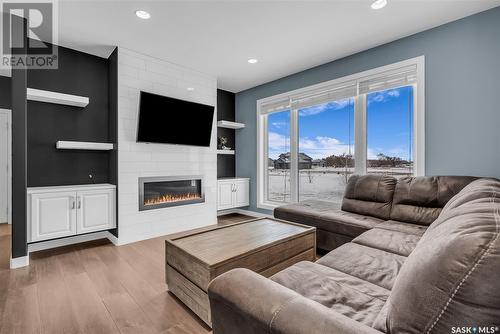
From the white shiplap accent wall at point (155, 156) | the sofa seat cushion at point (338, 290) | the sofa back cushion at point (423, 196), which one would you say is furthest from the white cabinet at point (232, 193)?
the sofa seat cushion at point (338, 290)

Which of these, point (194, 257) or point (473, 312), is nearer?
point (473, 312)

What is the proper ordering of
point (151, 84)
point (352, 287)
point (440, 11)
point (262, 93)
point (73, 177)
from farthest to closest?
1. point (262, 93)
2. point (151, 84)
3. point (73, 177)
4. point (440, 11)
5. point (352, 287)

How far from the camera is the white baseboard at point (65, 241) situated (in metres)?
3.00

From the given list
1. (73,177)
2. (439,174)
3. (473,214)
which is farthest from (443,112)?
(73,177)

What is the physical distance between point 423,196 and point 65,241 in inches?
174

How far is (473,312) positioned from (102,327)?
2.02m

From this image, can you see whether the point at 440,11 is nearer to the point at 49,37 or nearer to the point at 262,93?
the point at 262,93

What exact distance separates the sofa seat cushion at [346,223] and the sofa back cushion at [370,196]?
9cm

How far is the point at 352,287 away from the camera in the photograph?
1.26 metres

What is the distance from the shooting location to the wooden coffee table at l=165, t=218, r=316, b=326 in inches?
65.4

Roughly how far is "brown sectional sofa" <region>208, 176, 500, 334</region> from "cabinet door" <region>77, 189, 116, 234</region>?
2782 millimetres

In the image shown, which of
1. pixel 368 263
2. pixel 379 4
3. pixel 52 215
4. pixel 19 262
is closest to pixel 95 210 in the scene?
pixel 52 215

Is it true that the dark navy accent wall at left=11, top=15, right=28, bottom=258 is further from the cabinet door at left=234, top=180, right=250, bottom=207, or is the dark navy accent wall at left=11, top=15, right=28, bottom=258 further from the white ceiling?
the cabinet door at left=234, top=180, right=250, bottom=207

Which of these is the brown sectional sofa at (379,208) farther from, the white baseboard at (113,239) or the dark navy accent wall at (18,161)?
the dark navy accent wall at (18,161)
